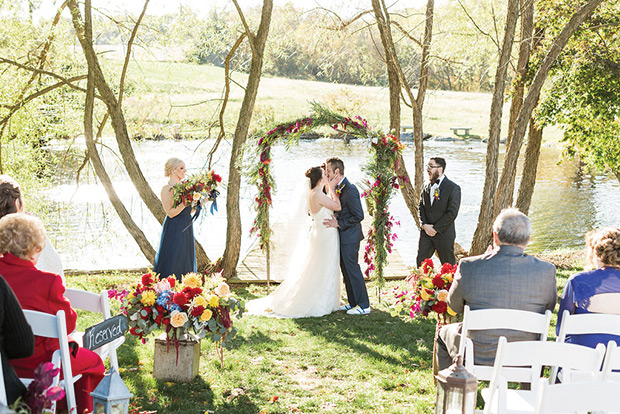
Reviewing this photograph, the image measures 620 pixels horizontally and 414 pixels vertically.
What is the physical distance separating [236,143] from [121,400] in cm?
733

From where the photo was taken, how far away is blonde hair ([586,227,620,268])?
169 inches

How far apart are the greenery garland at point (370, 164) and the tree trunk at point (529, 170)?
191 inches

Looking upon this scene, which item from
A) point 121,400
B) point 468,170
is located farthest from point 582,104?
point 468,170

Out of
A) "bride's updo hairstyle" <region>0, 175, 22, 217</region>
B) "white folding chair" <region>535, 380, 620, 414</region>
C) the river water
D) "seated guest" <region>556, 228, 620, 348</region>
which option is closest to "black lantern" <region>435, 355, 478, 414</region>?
"white folding chair" <region>535, 380, 620, 414</region>

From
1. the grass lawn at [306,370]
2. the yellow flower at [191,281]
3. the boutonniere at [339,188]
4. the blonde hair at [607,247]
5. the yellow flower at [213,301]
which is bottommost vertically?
the grass lawn at [306,370]

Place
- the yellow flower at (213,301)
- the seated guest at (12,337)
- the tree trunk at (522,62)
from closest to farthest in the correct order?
the seated guest at (12,337), the yellow flower at (213,301), the tree trunk at (522,62)

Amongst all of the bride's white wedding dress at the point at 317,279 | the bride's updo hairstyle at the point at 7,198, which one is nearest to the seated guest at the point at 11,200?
the bride's updo hairstyle at the point at 7,198

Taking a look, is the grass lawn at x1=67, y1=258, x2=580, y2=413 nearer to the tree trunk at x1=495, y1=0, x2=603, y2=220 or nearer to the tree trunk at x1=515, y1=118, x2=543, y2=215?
the tree trunk at x1=495, y1=0, x2=603, y2=220

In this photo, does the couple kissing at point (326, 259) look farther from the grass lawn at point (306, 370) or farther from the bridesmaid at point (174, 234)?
the bridesmaid at point (174, 234)

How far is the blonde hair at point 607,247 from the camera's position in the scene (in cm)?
430

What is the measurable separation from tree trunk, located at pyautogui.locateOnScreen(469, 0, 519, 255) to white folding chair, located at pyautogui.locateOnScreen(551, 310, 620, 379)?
6628mm

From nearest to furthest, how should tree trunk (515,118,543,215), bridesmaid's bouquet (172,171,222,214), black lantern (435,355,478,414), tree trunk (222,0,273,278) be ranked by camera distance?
black lantern (435,355,478,414), bridesmaid's bouquet (172,171,222,214), tree trunk (222,0,273,278), tree trunk (515,118,543,215)

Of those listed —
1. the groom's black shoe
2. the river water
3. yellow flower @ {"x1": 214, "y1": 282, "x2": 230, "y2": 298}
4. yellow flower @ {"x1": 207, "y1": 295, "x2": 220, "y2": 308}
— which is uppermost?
yellow flower @ {"x1": 214, "y1": 282, "x2": 230, "y2": 298}

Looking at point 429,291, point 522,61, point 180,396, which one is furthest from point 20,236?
point 522,61
